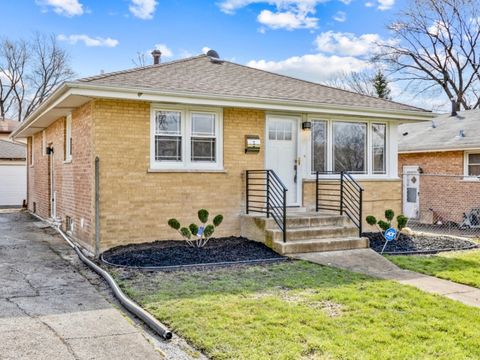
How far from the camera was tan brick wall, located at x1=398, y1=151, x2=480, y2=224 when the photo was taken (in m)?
15.7

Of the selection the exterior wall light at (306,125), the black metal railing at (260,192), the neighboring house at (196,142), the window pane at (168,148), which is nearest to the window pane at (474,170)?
the neighboring house at (196,142)

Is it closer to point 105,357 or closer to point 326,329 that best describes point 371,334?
point 326,329

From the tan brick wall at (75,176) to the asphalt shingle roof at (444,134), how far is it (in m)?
12.0

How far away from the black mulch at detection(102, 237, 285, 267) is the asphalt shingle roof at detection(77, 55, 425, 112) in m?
3.00

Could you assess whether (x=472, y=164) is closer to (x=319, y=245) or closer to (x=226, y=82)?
(x=319, y=245)

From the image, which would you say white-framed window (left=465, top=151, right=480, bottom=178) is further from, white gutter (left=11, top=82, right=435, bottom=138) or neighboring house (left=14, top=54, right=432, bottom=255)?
neighboring house (left=14, top=54, right=432, bottom=255)

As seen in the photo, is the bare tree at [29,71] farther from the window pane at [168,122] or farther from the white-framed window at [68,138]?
the window pane at [168,122]

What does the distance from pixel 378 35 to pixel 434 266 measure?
2774cm

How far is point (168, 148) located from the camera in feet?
31.6

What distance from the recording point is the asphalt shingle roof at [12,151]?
22953mm

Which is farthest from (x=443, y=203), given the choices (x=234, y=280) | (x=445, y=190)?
(x=234, y=280)

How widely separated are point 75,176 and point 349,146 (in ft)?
21.5

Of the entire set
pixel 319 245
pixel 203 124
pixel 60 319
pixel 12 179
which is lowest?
pixel 60 319

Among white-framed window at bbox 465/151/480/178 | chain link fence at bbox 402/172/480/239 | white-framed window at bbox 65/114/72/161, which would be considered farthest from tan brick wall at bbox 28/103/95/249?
white-framed window at bbox 465/151/480/178
